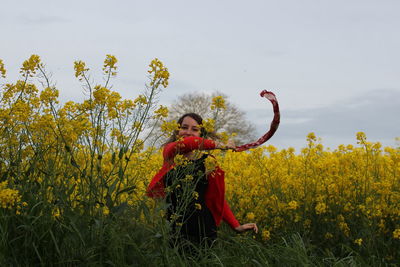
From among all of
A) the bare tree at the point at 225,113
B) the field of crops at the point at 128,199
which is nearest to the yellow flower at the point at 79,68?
the field of crops at the point at 128,199

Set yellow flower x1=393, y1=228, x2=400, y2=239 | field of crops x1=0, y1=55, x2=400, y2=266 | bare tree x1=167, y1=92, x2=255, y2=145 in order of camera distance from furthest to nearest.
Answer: bare tree x1=167, y1=92, x2=255, y2=145 < yellow flower x1=393, y1=228, x2=400, y2=239 < field of crops x1=0, y1=55, x2=400, y2=266

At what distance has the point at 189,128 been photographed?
431 cm

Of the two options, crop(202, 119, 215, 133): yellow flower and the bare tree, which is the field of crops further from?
the bare tree

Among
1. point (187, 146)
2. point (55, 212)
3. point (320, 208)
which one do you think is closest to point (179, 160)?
point (187, 146)

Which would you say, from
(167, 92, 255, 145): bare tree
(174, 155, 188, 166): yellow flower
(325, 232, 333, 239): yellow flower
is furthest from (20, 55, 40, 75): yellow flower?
(167, 92, 255, 145): bare tree

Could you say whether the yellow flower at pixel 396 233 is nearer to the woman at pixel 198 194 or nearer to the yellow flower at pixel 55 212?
the woman at pixel 198 194

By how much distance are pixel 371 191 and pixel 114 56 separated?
287cm

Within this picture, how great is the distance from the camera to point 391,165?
5594mm

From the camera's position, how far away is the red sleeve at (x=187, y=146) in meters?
3.62

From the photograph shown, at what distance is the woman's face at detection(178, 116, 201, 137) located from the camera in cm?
429

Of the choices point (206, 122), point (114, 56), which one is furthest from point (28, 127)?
point (206, 122)

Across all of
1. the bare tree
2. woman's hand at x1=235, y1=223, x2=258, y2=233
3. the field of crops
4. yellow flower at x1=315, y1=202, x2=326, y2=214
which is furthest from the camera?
the bare tree

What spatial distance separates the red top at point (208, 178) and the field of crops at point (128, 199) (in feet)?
0.43

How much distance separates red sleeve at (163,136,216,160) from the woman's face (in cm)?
36
